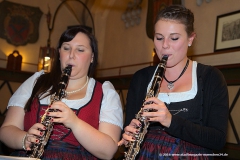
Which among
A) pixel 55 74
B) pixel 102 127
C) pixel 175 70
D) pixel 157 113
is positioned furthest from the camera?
pixel 55 74

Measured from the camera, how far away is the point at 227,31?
7848 millimetres

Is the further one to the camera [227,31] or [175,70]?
[227,31]

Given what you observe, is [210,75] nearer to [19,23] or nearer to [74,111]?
[74,111]

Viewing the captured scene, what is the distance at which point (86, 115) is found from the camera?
2.46 meters

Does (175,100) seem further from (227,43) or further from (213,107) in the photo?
(227,43)

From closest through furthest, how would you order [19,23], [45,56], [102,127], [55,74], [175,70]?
[175,70] < [102,127] < [55,74] < [45,56] < [19,23]

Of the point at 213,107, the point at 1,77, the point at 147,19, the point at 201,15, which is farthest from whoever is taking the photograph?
the point at 1,77

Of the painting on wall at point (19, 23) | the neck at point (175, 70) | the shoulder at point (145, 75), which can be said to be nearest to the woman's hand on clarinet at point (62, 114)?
the shoulder at point (145, 75)

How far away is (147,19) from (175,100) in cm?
903

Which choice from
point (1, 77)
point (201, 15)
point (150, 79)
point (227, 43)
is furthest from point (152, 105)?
point (1, 77)

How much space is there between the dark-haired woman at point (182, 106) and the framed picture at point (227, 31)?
572cm

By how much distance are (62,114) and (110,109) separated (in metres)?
0.52

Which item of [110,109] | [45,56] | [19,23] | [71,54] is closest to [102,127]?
[110,109]

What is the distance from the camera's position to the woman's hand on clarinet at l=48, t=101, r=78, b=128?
208cm
